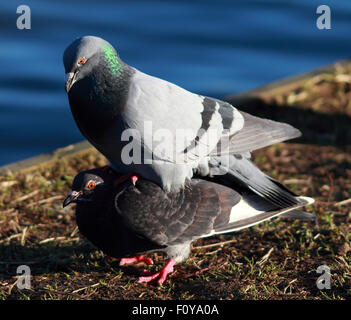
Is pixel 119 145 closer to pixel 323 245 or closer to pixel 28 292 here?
pixel 28 292

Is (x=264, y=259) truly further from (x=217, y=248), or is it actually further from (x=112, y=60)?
(x=112, y=60)

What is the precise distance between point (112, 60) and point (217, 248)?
151 centimetres

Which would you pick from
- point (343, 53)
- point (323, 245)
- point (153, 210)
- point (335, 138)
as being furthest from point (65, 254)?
point (343, 53)

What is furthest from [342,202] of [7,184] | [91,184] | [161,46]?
[161,46]

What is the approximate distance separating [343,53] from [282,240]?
5788mm

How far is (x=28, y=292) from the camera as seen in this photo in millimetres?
4074

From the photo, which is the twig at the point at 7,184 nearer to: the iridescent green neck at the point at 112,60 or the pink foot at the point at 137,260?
the pink foot at the point at 137,260

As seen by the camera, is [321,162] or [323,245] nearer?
[323,245]

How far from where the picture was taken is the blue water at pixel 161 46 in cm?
808

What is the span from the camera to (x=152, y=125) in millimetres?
4180

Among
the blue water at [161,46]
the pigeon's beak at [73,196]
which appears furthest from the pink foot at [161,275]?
the blue water at [161,46]

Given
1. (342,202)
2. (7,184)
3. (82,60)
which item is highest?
(82,60)

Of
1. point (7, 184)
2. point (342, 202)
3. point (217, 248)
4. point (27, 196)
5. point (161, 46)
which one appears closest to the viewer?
point (217, 248)
